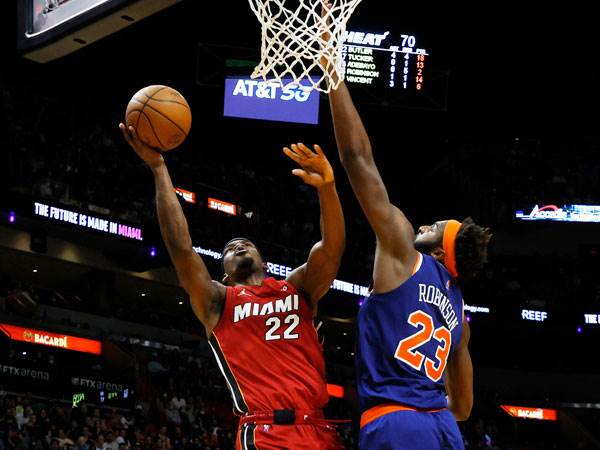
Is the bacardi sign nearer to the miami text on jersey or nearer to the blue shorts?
the miami text on jersey

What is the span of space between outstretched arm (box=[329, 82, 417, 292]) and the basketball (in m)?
1.16

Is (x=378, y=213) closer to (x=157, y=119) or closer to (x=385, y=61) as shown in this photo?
(x=157, y=119)

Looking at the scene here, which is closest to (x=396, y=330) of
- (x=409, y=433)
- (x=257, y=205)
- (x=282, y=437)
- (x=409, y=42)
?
(x=409, y=433)

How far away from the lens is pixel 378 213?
3.72 m

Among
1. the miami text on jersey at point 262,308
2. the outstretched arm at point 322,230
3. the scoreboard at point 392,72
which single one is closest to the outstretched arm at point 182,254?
the miami text on jersey at point 262,308

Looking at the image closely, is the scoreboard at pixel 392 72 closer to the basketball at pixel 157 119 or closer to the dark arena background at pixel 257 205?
the dark arena background at pixel 257 205

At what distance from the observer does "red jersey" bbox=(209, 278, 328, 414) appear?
14.6 feet

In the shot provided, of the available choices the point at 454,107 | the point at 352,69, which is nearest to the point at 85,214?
the point at 352,69

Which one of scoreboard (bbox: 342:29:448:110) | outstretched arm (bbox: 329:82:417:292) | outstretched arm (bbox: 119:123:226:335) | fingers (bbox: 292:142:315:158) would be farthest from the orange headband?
scoreboard (bbox: 342:29:448:110)

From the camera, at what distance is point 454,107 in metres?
26.2

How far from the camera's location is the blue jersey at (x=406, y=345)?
12.2 ft

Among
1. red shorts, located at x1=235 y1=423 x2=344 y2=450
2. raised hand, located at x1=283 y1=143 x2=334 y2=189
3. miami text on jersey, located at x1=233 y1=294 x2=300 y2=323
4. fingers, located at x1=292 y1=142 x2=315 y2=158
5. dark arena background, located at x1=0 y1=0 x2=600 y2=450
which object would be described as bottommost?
red shorts, located at x1=235 y1=423 x2=344 y2=450

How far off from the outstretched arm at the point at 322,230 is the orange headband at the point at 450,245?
1.78ft

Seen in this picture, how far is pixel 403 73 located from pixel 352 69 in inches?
40.7
